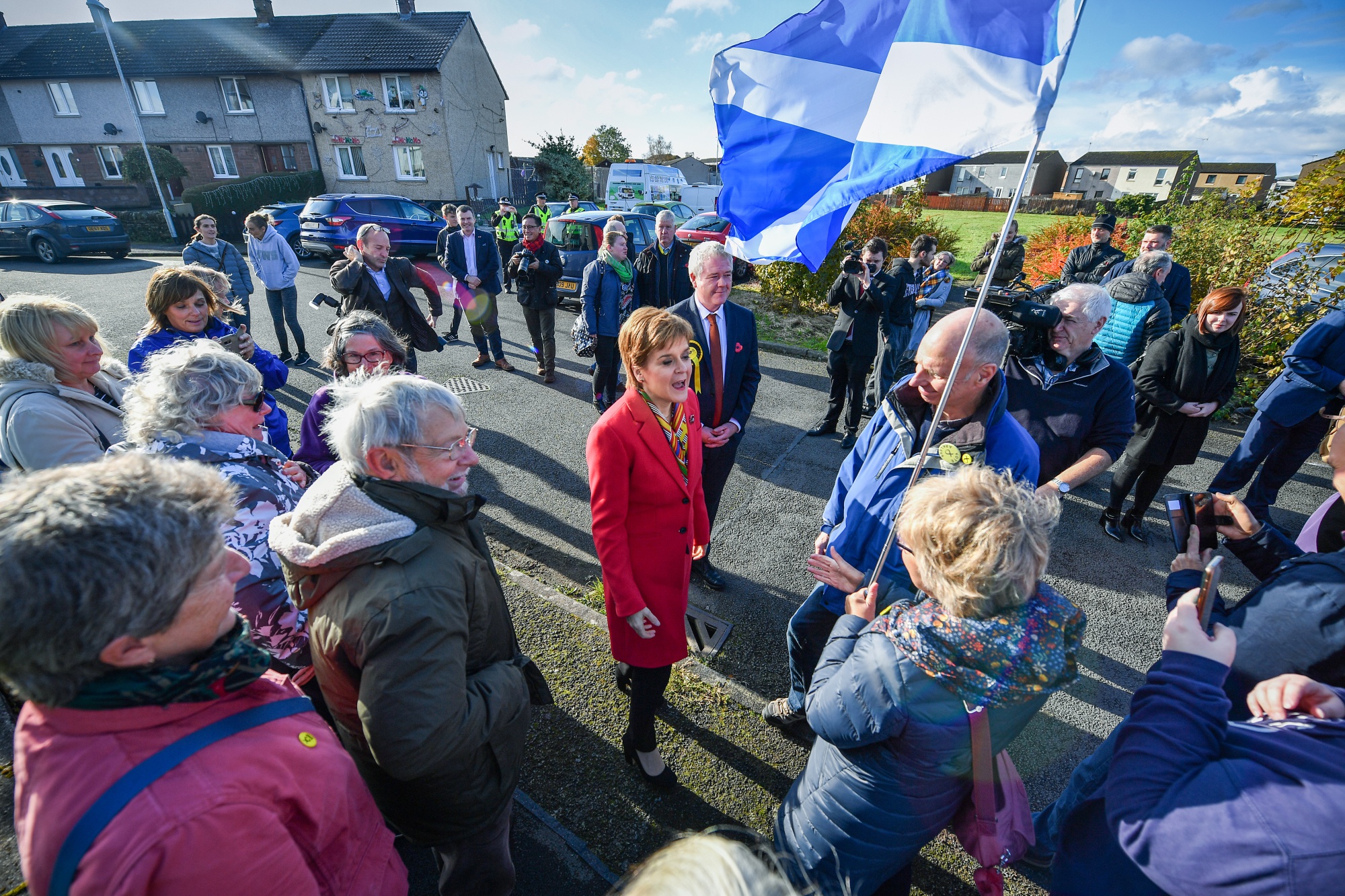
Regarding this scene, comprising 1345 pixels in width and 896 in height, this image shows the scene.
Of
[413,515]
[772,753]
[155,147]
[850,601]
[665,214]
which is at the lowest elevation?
[772,753]

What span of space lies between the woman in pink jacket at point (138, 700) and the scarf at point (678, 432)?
62.9 inches

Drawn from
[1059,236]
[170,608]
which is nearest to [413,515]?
[170,608]

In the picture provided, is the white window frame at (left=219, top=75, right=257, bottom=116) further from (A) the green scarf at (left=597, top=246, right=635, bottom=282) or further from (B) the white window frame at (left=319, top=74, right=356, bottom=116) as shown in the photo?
(A) the green scarf at (left=597, top=246, right=635, bottom=282)

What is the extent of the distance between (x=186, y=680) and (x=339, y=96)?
32230mm

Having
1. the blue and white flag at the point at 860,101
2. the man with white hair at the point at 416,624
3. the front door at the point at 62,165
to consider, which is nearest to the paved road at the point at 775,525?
the man with white hair at the point at 416,624

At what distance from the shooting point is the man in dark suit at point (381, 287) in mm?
5305

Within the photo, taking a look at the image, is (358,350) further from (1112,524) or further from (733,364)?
(1112,524)

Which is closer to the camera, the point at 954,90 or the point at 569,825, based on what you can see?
the point at 954,90

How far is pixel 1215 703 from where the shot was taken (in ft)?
3.77

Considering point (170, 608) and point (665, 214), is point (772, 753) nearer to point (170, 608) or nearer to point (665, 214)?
point (170, 608)

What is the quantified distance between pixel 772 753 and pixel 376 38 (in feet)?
109

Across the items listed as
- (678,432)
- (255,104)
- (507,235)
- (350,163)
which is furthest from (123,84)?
(678,432)

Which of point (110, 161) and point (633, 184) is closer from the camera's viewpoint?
point (633, 184)

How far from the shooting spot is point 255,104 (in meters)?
25.5
